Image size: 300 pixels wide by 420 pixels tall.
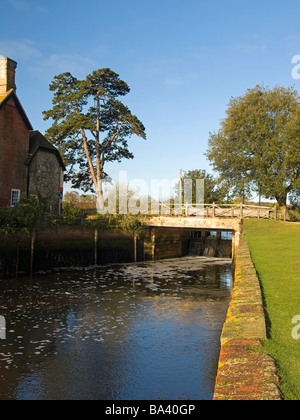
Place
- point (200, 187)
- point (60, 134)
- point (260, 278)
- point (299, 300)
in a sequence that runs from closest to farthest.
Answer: point (299, 300) < point (260, 278) < point (60, 134) < point (200, 187)

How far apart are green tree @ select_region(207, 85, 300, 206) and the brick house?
21.8 meters

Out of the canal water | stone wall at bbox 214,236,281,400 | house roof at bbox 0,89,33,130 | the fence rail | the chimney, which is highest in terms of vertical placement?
the chimney

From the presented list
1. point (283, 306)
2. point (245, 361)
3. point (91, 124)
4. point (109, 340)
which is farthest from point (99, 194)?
point (245, 361)

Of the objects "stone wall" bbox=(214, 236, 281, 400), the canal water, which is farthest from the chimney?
"stone wall" bbox=(214, 236, 281, 400)

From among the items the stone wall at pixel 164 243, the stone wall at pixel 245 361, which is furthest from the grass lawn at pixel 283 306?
the stone wall at pixel 164 243

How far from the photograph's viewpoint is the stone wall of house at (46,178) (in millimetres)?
33000

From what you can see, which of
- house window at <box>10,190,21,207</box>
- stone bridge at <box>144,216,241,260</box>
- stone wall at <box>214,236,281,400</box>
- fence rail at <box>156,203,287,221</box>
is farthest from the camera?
fence rail at <box>156,203,287,221</box>

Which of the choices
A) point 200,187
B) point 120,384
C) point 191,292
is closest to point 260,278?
point 120,384

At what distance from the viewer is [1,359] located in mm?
10305

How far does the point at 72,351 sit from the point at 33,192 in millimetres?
23935

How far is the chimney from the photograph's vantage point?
30797mm

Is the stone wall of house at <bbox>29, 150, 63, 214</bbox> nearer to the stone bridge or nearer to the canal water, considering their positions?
the stone bridge

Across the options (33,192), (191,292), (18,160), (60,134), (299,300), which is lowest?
(191,292)
